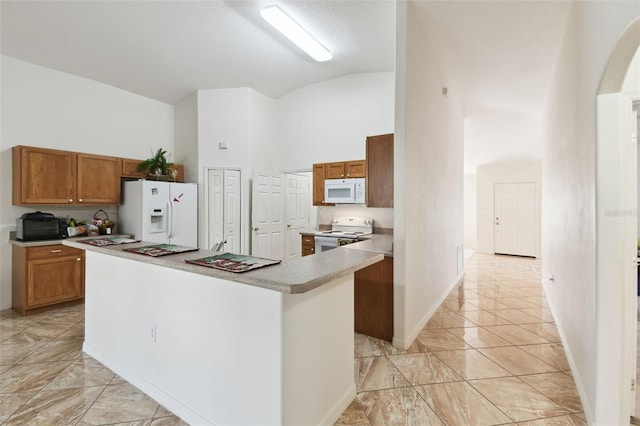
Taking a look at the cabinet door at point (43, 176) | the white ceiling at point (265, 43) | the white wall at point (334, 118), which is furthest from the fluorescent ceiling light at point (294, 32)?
the cabinet door at point (43, 176)

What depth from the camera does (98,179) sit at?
4.17 metres

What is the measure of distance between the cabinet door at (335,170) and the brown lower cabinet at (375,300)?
238cm

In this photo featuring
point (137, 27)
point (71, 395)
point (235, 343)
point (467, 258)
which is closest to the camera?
point (235, 343)

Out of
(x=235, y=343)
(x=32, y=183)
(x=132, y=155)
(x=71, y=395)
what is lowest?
(x=71, y=395)

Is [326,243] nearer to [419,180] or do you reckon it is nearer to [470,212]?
[419,180]

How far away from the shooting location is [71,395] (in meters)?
2.00

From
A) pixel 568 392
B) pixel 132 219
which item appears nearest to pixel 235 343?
pixel 568 392

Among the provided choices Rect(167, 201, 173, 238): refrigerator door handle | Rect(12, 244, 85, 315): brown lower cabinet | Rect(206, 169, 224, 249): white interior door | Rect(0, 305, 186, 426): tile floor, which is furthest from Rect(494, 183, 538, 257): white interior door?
Rect(12, 244, 85, 315): brown lower cabinet

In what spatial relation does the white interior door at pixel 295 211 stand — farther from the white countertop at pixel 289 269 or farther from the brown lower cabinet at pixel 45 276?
the white countertop at pixel 289 269

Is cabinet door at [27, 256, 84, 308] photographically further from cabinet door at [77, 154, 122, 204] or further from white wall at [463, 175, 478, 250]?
white wall at [463, 175, 478, 250]

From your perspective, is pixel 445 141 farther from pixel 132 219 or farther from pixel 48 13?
pixel 48 13

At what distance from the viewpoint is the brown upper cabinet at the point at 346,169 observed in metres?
4.79

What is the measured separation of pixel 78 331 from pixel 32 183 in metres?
1.95

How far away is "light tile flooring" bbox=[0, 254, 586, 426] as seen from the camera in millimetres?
1795
